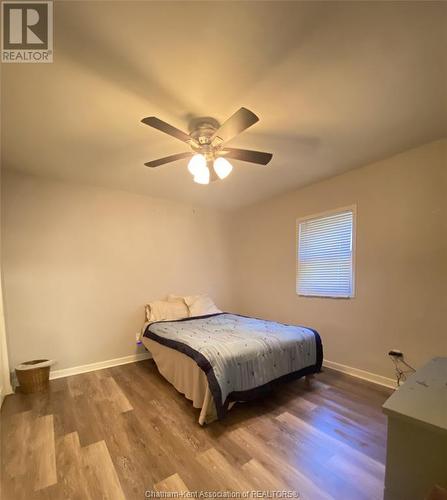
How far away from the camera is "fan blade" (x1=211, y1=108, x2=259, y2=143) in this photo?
1.36m

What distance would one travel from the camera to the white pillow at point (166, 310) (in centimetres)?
336

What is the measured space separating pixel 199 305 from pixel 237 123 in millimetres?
2808

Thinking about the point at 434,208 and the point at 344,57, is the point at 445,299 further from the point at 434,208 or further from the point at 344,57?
the point at 344,57

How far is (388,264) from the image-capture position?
2.57 meters

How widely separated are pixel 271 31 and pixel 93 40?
0.92 m

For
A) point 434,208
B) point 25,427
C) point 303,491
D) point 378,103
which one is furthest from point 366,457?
point 25,427

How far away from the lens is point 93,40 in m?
1.23

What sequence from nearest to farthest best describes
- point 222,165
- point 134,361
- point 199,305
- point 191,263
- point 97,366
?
1. point 222,165
2. point 97,366
3. point 134,361
4. point 199,305
5. point 191,263

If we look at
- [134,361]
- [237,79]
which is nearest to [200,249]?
[134,361]

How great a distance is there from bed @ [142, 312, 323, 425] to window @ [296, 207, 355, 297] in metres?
0.75

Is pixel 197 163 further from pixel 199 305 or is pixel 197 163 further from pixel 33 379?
pixel 33 379

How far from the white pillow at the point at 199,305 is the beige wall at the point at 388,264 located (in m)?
1.20

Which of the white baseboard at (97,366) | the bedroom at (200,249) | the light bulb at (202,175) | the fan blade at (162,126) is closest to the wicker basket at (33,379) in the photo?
the bedroom at (200,249)

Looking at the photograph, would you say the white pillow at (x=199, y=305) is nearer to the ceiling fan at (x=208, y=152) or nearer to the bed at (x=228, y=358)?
the bed at (x=228, y=358)
